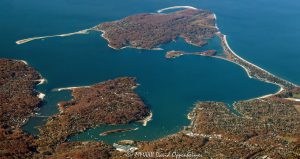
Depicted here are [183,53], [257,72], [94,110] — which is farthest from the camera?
[183,53]

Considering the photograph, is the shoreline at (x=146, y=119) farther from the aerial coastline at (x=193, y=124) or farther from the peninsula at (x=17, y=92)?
the peninsula at (x=17, y=92)

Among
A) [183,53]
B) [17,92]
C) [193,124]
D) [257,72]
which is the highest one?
[17,92]

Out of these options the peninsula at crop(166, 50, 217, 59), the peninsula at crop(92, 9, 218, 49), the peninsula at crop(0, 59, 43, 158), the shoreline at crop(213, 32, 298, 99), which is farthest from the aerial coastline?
the peninsula at crop(92, 9, 218, 49)

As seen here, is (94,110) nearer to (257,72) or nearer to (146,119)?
(146,119)

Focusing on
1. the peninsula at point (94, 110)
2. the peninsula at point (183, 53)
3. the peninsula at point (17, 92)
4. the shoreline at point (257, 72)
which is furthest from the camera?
the peninsula at point (183, 53)

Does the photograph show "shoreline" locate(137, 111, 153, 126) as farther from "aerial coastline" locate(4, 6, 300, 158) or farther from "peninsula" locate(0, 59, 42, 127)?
"peninsula" locate(0, 59, 42, 127)

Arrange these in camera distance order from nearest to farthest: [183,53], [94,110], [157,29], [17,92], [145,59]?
1. [94,110]
2. [17,92]
3. [145,59]
4. [183,53]
5. [157,29]

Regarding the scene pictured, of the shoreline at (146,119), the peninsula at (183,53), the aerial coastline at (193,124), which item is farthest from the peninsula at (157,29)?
the shoreline at (146,119)

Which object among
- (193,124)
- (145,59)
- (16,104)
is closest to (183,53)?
(145,59)

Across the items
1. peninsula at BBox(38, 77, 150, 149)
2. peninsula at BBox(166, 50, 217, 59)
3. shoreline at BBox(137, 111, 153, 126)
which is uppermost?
peninsula at BBox(166, 50, 217, 59)
